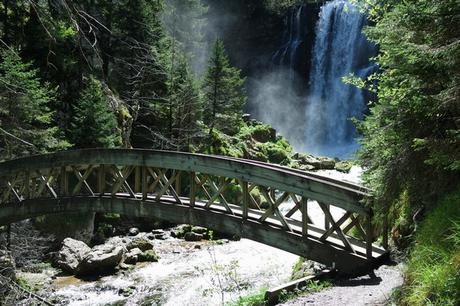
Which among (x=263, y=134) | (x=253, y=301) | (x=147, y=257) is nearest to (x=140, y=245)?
(x=147, y=257)

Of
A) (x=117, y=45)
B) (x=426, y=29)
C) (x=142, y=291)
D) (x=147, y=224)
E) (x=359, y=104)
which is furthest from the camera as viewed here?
(x=359, y=104)

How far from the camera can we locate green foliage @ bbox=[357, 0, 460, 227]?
5070mm

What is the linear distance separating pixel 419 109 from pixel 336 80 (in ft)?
121

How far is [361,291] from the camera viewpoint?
6414 mm

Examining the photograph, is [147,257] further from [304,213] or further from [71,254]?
[304,213]

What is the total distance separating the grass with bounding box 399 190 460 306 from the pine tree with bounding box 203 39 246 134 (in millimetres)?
24751

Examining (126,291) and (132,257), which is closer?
(126,291)

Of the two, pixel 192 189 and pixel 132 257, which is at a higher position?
pixel 192 189

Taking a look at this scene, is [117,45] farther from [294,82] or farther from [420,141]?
[420,141]

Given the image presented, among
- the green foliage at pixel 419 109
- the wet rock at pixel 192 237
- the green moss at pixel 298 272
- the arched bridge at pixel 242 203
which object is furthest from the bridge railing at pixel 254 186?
the wet rock at pixel 192 237

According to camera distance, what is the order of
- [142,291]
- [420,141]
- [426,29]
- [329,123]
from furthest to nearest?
[329,123], [142,291], [426,29], [420,141]

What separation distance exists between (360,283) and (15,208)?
11655 millimetres

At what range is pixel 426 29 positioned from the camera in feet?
18.3

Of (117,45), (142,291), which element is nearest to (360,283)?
→ (142,291)
